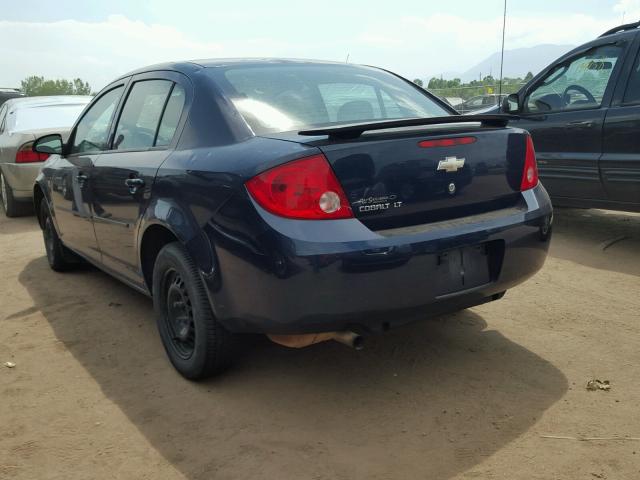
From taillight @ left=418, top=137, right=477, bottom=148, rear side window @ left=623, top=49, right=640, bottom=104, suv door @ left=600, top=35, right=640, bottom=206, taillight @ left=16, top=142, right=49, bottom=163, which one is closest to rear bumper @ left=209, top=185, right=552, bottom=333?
taillight @ left=418, top=137, right=477, bottom=148

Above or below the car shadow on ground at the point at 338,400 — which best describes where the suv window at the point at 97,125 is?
above

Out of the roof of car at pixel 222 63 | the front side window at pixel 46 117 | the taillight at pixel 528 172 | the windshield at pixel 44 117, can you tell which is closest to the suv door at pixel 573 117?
the taillight at pixel 528 172

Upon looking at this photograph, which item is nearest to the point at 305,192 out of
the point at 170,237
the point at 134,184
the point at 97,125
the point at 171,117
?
the point at 170,237

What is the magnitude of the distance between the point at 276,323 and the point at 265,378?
2.39ft

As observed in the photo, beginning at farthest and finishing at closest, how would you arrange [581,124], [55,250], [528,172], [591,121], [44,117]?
[44,117], [581,124], [591,121], [55,250], [528,172]

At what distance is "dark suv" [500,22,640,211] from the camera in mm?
5227

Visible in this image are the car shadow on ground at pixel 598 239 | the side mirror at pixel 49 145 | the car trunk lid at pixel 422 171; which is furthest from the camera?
the car shadow on ground at pixel 598 239

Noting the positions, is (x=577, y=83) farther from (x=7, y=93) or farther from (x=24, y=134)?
(x=7, y=93)

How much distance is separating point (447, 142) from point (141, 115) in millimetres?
1977

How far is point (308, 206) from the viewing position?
2543mm

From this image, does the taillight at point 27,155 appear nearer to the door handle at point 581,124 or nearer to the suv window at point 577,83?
the suv window at point 577,83

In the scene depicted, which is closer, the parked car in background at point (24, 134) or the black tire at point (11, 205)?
the parked car in background at point (24, 134)

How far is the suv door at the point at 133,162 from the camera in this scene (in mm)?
3398

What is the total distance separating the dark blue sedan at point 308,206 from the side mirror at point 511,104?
2922 millimetres
